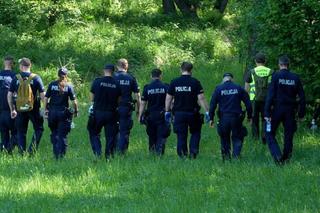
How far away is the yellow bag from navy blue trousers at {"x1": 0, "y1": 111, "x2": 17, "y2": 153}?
66cm

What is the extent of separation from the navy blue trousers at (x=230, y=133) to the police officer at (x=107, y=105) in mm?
2157

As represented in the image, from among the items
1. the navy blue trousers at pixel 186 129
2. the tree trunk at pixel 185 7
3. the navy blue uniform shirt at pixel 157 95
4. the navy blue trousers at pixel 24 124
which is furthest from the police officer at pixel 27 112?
the tree trunk at pixel 185 7

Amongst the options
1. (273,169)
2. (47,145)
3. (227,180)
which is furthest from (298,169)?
(47,145)

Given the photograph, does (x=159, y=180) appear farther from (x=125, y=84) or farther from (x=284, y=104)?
(x=125, y=84)

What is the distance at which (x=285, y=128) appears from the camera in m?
12.1

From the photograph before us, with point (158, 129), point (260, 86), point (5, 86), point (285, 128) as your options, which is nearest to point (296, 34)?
point (260, 86)

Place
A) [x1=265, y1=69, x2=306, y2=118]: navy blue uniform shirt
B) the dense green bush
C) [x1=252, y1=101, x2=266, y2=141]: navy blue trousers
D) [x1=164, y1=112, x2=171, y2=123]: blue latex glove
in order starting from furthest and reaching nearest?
1. the dense green bush
2. [x1=252, y1=101, x2=266, y2=141]: navy blue trousers
3. [x1=164, y1=112, x2=171, y2=123]: blue latex glove
4. [x1=265, y1=69, x2=306, y2=118]: navy blue uniform shirt

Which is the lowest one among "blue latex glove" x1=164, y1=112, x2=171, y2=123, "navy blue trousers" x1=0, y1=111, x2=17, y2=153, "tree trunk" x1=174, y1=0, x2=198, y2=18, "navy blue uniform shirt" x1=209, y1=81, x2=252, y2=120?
"navy blue trousers" x1=0, y1=111, x2=17, y2=153

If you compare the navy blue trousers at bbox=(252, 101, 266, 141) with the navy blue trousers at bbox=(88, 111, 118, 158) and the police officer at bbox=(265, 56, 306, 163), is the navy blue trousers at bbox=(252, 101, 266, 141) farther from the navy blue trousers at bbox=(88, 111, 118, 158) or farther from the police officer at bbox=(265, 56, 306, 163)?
the navy blue trousers at bbox=(88, 111, 118, 158)

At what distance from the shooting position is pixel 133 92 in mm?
13938

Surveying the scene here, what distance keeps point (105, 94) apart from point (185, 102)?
5.19 feet

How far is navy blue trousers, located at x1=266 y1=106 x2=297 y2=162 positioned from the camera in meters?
12.0

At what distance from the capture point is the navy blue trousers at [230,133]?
40.1ft

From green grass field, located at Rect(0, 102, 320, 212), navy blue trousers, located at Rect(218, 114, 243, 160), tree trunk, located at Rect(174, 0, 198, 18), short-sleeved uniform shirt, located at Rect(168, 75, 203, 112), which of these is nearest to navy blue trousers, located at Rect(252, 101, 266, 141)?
green grass field, located at Rect(0, 102, 320, 212)
